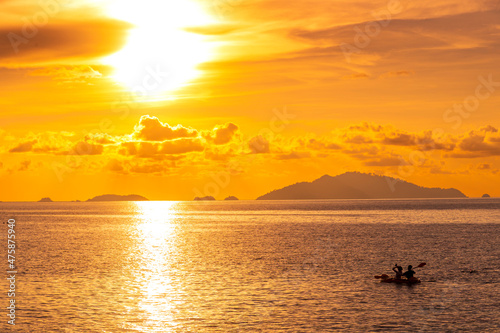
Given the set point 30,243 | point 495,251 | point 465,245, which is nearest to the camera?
point 495,251

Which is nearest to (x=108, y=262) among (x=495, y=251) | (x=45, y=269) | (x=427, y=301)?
(x=45, y=269)

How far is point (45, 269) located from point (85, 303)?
30.9 metres

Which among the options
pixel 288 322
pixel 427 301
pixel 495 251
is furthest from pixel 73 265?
pixel 495 251

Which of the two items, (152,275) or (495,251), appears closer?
(152,275)

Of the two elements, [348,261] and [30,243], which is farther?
[30,243]

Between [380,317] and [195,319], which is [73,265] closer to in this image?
[195,319]

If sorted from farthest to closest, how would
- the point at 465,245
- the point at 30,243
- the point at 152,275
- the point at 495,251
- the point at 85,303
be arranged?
1. the point at 30,243
2. the point at 465,245
3. the point at 495,251
4. the point at 152,275
5. the point at 85,303

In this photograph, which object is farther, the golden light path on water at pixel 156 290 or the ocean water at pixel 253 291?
the golden light path on water at pixel 156 290

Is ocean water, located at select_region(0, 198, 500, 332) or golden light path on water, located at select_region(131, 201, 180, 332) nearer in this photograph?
ocean water, located at select_region(0, 198, 500, 332)

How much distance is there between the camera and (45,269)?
90.5 meters

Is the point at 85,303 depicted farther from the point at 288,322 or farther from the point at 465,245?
the point at 465,245

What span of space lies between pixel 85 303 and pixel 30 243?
287ft

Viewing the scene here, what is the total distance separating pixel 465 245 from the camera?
424 feet

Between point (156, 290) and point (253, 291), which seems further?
point (156, 290)
